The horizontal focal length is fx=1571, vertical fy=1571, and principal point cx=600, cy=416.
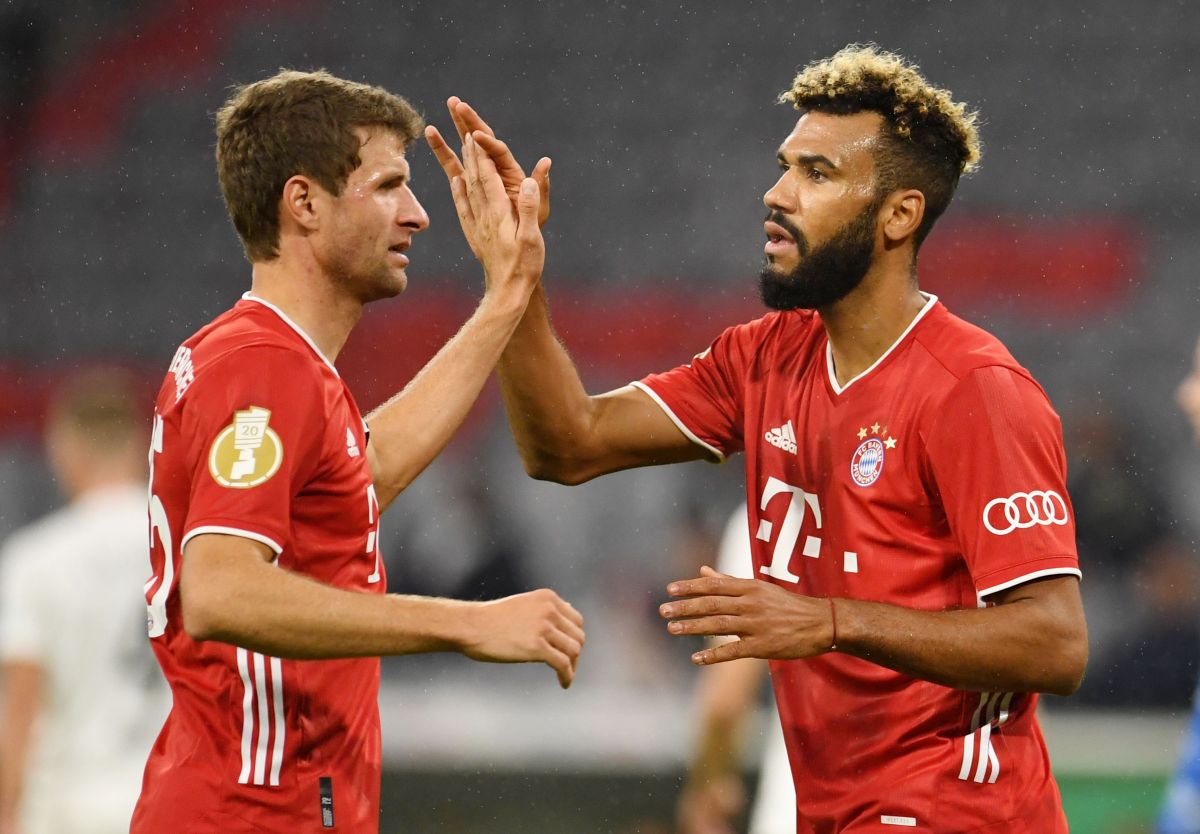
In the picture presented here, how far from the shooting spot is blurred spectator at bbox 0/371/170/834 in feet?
16.2

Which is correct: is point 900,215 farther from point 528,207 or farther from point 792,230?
point 528,207

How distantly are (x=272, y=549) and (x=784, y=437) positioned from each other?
1330 millimetres

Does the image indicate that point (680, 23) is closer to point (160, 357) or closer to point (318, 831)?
point (160, 357)

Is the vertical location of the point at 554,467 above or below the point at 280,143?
below

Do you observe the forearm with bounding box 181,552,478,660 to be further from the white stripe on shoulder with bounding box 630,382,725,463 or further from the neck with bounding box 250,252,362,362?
the white stripe on shoulder with bounding box 630,382,725,463

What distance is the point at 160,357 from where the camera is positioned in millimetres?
12586

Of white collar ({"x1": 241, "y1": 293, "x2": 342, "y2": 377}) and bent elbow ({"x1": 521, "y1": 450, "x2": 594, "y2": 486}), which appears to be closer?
white collar ({"x1": 241, "y1": 293, "x2": 342, "y2": 377})

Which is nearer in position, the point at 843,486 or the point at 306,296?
the point at 306,296

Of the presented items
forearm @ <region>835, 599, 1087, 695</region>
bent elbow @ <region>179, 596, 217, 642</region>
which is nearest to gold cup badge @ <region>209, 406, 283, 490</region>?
bent elbow @ <region>179, 596, 217, 642</region>

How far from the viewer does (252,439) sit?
2.90 m

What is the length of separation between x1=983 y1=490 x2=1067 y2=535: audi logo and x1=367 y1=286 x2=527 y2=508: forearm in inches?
48.0

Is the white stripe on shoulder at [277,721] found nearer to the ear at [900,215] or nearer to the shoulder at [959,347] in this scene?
the shoulder at [959,347]

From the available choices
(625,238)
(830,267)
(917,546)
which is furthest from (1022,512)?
(625,238)

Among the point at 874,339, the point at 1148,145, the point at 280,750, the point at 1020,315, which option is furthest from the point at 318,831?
the point at 1148,145
